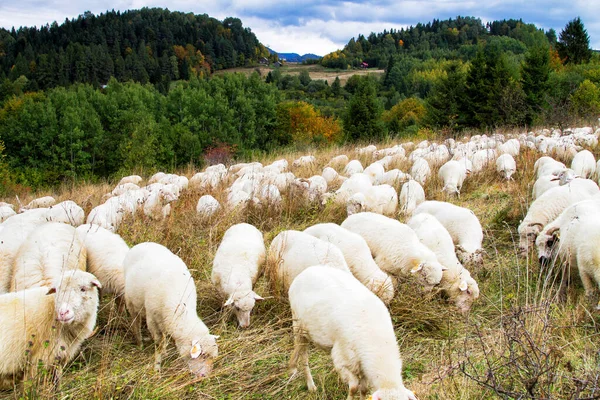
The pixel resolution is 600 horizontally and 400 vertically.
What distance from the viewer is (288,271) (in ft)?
16.4

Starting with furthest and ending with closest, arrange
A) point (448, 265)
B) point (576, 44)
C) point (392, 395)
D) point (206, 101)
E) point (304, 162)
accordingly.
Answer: point (576, 44)
point (206, 101)
point (304, 162)
point (448, 265)
point (392, 395)

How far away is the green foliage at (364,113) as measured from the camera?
5153 cm

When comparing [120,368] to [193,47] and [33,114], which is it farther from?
[193,47]

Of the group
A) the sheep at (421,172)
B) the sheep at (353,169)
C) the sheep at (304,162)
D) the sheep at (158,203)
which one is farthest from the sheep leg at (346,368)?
the sheep at (304,162)

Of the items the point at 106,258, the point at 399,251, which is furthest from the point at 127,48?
the point at 399,251

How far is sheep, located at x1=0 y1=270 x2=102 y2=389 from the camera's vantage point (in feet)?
11.7

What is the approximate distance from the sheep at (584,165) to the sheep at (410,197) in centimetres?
336

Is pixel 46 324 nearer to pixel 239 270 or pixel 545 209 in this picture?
pixel 239 270

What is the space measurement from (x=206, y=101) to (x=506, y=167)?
58142 millimetres

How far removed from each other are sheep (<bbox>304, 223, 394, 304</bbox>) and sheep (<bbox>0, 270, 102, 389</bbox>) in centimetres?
259

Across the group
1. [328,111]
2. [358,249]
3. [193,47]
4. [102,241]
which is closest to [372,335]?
[358,249]

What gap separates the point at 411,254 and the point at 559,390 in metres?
2.29

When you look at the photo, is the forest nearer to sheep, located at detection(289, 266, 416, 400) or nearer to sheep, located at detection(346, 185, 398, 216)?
sheep, located at detection(346, 185, 398, 216)

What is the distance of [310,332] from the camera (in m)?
3.74
